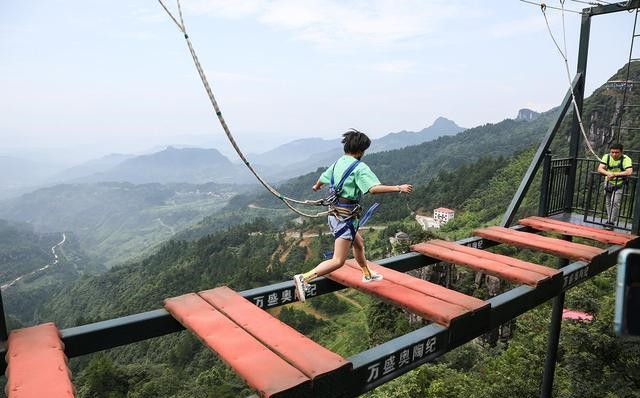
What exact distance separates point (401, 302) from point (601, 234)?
4212 millimetres

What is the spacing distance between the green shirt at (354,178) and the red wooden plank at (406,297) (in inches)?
34.7

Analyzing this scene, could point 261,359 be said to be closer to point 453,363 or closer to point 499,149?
point 453,363

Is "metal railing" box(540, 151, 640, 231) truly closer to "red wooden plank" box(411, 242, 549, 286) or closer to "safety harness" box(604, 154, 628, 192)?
"safety harness" box(604, 154, 628, 192)

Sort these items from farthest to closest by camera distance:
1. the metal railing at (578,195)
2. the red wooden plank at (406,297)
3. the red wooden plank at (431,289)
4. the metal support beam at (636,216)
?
the metal railing at (578,195)
the metal support beam at (636,216)
the red wooden plank at (431,289)
the red wooden plank at (406,297)

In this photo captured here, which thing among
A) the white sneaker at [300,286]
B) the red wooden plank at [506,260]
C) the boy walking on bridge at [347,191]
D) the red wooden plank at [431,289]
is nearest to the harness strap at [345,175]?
the boy walking on bridge at [347,191]

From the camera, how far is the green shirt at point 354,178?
3611 millimetres

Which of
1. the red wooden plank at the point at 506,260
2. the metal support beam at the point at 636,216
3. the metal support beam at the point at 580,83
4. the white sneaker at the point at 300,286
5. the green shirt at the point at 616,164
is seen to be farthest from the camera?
the metal support beam at the point at 580,83

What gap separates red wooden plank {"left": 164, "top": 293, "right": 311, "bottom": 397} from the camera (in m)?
2.33

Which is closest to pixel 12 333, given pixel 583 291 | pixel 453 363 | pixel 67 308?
pixel 583 291

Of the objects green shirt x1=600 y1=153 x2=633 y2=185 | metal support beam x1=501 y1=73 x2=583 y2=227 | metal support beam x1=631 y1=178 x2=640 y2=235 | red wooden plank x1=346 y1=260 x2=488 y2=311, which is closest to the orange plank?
red wooden plank x1=346 y1=260 x2=488 y2=311

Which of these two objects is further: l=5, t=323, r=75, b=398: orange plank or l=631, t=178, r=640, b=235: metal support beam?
l=631, t=178, r=640, b=235: metal support beam

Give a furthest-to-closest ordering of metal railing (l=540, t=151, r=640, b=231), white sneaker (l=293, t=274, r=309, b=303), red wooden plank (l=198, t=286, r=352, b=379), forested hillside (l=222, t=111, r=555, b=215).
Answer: forested hillside (l=222, t=111, r=555, b=215), metal railing (l=540, t=151, r=640, b=231), white sneaker (l=293, t=274, r=309, b=303), red wooden plank (l=198, t=286, r=352, b=379)

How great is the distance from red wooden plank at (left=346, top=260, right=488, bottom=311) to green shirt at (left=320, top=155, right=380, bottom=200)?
3.31 feet

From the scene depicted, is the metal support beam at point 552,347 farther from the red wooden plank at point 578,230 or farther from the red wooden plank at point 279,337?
the red wooden plank at point 279,337
